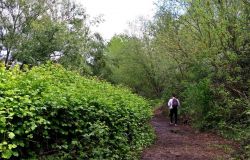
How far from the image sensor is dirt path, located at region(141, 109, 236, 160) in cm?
1150

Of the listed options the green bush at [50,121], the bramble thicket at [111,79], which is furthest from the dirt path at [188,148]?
the green bush at [50,121]

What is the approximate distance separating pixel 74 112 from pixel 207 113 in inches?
554

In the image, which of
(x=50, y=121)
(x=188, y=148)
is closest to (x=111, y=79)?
(x=188, y=148)

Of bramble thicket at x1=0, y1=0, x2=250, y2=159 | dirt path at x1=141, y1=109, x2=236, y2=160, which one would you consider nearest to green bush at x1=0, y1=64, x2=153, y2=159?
bramble thicket at x1=0, y1=0, x2=250, y2=159

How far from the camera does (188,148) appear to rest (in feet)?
44.4

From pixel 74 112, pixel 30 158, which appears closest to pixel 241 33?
pixel 74 112

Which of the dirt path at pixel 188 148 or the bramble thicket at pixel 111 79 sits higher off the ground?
the bramble thicket at pixel 111 79

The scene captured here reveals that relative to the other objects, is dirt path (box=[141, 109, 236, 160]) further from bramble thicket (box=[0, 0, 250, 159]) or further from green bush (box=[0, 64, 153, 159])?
green bush (box=[0, 64, 153, 159])

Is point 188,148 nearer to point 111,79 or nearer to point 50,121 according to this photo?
point 50,121

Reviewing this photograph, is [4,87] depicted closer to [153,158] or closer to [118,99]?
[118,99]

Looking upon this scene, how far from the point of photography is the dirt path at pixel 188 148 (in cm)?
1150

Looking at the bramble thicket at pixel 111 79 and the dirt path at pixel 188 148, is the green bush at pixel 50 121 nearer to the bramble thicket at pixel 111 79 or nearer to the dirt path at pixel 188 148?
the bramble thicket at pixel 111 79

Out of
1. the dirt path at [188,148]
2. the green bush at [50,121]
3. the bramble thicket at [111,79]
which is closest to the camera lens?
the green bush at [50,121]

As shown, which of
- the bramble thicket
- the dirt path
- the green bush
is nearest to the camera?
the green bush
